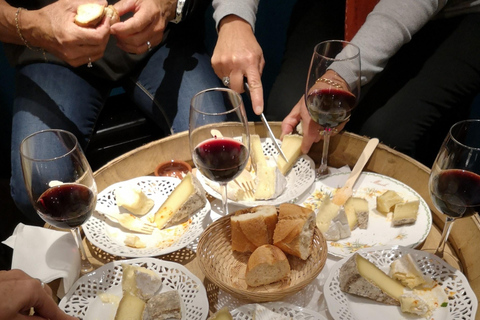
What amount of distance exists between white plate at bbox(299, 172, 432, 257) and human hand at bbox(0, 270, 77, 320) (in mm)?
590

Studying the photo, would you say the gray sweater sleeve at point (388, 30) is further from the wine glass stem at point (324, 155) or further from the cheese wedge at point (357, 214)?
the cheese wedge at point (357, 214)

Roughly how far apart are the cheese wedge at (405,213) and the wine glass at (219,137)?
1.30 ft

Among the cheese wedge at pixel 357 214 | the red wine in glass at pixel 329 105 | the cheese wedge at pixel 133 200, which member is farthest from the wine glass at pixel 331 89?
the cheese wedge at pixel 133 200

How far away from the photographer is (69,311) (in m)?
0.93

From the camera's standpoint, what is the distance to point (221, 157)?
1.02 metres

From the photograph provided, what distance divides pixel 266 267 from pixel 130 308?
0.28 metres

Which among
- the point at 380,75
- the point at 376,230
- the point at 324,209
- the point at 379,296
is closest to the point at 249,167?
the point at 324,209

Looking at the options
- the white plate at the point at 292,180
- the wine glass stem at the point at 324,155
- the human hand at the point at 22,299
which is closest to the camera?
the human hand at the point at 22,299

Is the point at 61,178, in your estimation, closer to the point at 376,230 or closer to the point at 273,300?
the point at 273,300

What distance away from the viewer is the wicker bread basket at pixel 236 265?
0.89 meters

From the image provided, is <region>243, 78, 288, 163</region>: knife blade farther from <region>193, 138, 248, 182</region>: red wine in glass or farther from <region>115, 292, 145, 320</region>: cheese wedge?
<region>115, 292, 145, 320</region>: cheese wedge

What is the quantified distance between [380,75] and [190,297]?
1.08 meters

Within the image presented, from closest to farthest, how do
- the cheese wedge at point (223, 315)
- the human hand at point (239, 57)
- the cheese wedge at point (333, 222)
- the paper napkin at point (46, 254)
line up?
the cheese wedge at point (223, 315), the paper napkin at point (46, 254), the cheese wedge at point (333, 222), the human hand at point (239, 57)

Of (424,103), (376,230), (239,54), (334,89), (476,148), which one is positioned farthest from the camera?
(424,103)
